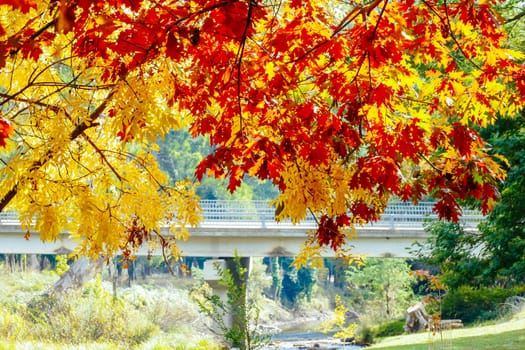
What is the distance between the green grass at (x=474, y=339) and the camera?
45.5 feet

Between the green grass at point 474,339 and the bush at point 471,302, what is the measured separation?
3.06 metres

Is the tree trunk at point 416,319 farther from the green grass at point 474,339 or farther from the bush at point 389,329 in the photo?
the green grass at point 474,339

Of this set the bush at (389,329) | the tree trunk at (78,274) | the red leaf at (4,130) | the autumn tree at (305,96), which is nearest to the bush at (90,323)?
the bush at (389,329)

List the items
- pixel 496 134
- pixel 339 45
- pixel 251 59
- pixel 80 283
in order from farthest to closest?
pixel 80 283 < pixel 496 134 < pixel 251 59 < pixel 339 45

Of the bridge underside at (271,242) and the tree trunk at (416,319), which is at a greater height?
the bridge underside at (271,242)

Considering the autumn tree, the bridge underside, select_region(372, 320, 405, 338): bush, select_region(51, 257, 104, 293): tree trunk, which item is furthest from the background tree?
the autumn tree

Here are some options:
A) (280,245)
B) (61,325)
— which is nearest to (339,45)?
(61,325)

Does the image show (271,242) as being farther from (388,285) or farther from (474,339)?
(474,339)

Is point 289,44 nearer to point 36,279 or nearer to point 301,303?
point 36,279

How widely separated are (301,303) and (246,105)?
43.4 meters

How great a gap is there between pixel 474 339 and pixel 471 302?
6.84 metres

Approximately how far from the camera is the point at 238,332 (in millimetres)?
9383

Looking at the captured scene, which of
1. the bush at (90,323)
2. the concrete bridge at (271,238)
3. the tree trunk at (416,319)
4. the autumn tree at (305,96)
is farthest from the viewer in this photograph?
the concrete bridge at (271,238)

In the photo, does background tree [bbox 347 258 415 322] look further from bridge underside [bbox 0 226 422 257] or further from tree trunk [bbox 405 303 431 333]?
tree trunk [bbox 405 303 431 333]
